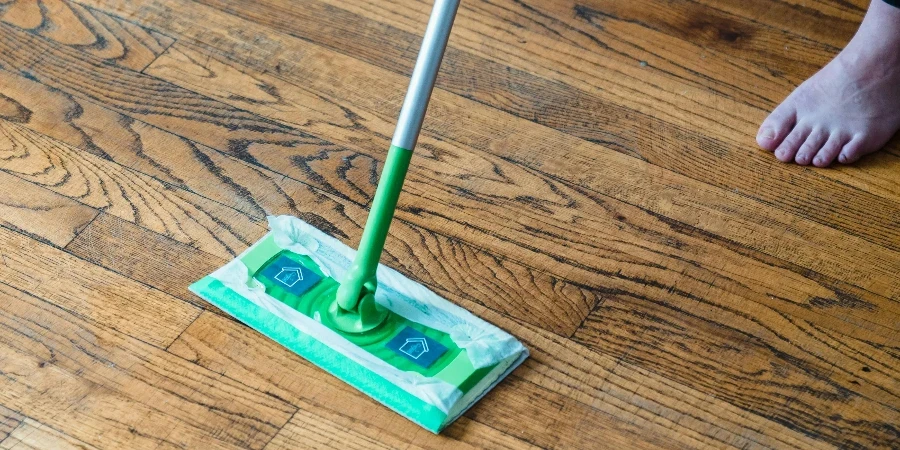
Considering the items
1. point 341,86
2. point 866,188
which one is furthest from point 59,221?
point 866,188

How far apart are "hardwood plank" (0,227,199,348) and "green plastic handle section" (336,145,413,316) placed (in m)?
0.17

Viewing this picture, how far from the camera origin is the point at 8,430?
3.00ft

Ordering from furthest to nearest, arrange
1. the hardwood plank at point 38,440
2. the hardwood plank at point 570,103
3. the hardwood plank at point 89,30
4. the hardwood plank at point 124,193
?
the hardwood plank at point 89,30 → the hardwood plank at point 570,103 → the hardwood plank at point 124,193 → the hardwood plank at point 38,440

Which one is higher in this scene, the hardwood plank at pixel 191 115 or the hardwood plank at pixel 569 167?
the hardwood plank at pixel 569 167

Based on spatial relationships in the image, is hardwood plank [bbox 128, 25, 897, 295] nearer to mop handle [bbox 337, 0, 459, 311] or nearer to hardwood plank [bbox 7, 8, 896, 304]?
hardwood plank [bbox 7, 8, 896, 304]

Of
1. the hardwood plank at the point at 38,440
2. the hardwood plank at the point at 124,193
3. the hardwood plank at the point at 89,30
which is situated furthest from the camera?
the hardwood plank at the point at 89,30

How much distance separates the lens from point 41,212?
1.13 m

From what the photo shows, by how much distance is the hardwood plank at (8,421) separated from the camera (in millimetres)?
912

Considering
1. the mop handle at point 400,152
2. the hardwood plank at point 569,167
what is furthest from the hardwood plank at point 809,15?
the mop handle at point 400,152

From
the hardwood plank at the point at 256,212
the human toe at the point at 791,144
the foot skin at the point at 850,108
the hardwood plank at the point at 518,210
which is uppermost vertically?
the foot skin at the point at 850,108

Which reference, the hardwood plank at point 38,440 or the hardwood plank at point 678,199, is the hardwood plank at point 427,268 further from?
the hardwood plank at point 38,440

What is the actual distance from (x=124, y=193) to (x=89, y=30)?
0.35 meters

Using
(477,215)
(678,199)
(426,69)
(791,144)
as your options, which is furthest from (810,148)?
(426,69)

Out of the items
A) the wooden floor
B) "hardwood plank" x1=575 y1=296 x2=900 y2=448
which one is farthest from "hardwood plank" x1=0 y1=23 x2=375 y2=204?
"hardwood plank" x1=575 y1=296 x2=900 y2=448
